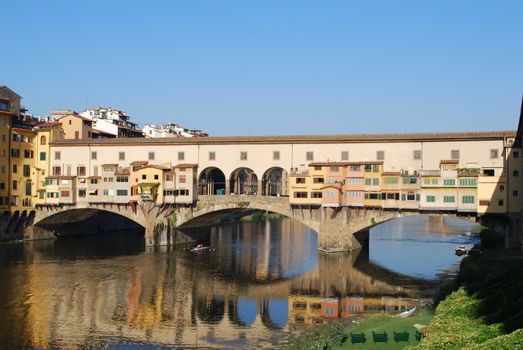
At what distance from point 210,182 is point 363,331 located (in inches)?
1871

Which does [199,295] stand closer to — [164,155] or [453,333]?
[453,333]

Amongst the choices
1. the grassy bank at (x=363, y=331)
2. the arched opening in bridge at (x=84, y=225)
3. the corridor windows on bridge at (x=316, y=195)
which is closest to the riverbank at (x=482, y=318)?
the grassy bank at (x=363, y=331)

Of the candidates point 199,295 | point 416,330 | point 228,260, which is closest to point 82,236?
point 228,260

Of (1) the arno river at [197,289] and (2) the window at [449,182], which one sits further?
(2) the window at [449,182]

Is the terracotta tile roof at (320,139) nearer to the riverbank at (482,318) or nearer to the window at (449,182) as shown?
the window at (449,182)

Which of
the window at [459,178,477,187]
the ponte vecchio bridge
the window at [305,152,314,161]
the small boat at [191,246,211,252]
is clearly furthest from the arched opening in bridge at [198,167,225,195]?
the window at [459,178,477,187]

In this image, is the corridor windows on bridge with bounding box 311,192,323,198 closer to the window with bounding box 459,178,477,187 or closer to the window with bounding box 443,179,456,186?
the window with bounding box 443,179,456,186

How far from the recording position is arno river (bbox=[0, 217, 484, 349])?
32.0m

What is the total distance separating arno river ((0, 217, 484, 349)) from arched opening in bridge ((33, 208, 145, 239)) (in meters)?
3.77

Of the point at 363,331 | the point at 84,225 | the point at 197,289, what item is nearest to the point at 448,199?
the point at 197,289

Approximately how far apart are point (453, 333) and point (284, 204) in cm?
4076

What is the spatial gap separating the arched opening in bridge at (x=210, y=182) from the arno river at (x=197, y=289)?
7053 mm

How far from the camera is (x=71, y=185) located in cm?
6975

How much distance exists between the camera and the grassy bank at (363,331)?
25297mm
